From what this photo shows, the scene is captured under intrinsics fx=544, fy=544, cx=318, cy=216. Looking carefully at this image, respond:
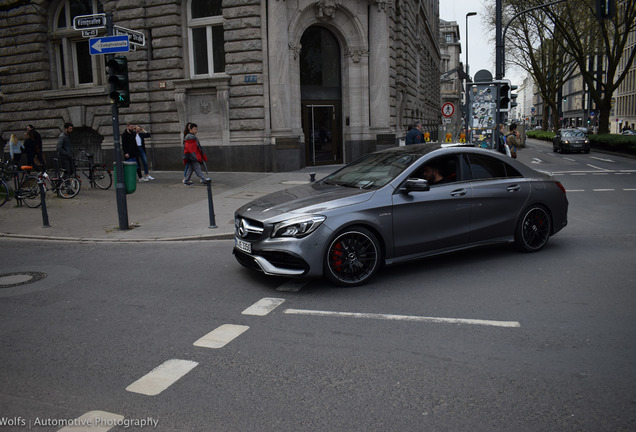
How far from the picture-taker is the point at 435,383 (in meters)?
3.81

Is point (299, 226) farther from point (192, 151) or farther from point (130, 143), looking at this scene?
point (130, 143)

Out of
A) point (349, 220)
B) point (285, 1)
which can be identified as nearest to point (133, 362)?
point (349, 220)

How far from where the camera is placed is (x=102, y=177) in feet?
54.3

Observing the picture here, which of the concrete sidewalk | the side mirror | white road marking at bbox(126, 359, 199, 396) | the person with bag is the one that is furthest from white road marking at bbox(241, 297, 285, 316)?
the person with bag

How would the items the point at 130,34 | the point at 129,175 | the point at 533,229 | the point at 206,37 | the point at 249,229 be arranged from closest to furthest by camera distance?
the point at 249,229
the point at 533,229
the point at 130,34
the point at 129,175
the point at 206,37

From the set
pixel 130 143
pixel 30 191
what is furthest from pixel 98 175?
pixel 30 191

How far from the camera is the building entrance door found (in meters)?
22.0

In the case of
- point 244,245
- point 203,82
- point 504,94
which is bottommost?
point 244,245

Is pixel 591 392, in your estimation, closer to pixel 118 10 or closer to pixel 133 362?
pixel 133 362

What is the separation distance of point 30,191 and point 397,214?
11.1m

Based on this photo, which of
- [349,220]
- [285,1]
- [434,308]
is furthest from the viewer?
[285,1]

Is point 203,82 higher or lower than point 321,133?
higher

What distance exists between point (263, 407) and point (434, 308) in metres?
2.48

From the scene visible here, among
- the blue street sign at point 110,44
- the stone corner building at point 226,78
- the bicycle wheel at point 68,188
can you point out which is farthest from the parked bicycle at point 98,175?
the blue street sign at point 110,44
